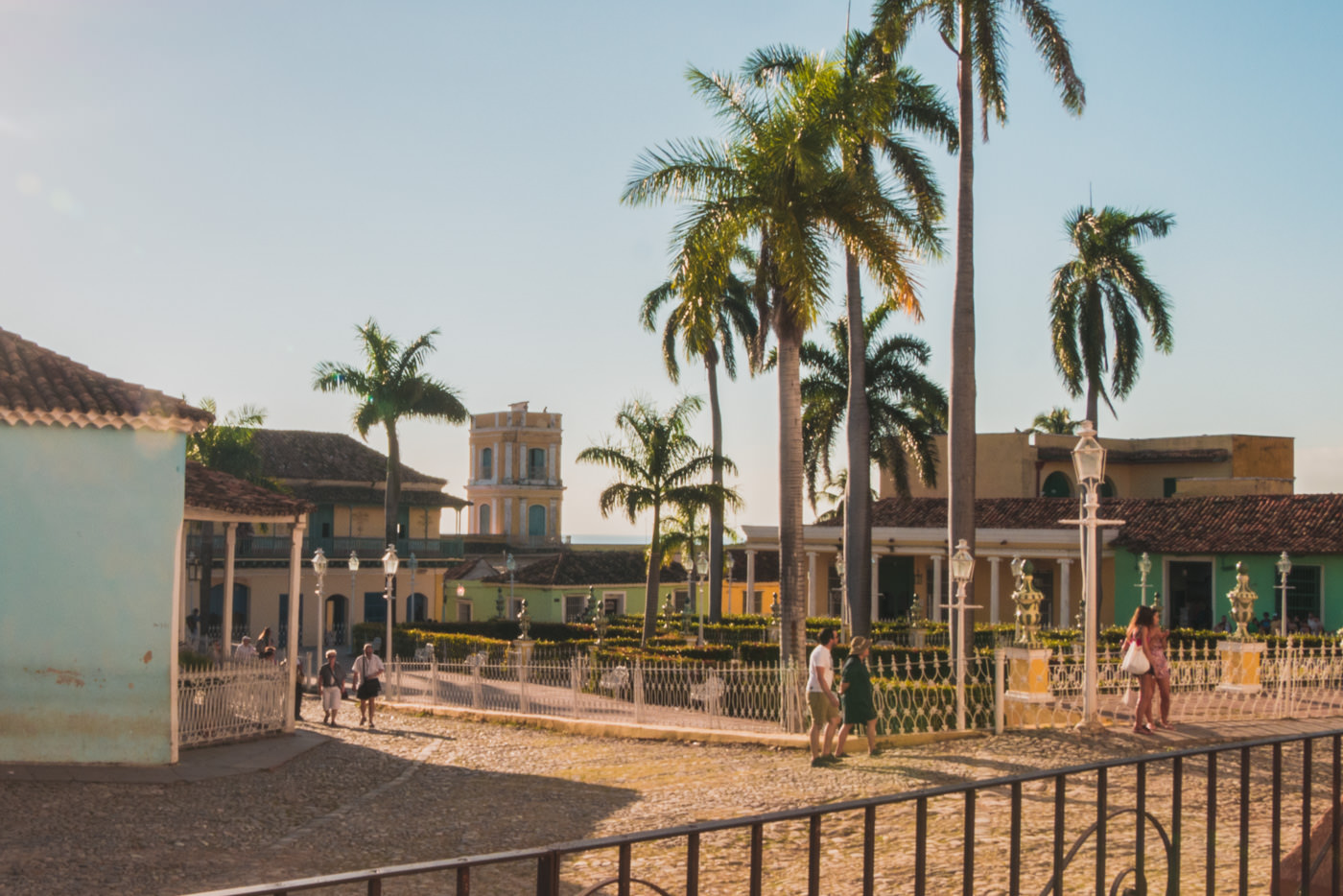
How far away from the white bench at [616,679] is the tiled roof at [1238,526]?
57.9 ft

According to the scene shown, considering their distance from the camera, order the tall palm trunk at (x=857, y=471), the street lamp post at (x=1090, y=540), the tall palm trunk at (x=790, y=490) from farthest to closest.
→ the tall palm trunk at (x=857, y=471) < the tall palm trunk at (x=790, y=490) < the street lamp post at (x=1090, y=540)

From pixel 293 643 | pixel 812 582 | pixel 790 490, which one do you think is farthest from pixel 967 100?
pixel 812 582

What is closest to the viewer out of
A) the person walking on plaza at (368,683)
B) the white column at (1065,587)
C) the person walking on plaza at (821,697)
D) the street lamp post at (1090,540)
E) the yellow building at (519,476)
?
the street lamp post at (1090,540)

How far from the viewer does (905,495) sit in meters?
30.5

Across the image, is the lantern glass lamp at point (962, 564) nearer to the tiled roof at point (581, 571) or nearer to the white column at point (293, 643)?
the white column at point (293, 643)

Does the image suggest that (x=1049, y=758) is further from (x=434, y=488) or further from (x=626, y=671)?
(x=434, y=488)

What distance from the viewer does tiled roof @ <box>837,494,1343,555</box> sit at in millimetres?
29922

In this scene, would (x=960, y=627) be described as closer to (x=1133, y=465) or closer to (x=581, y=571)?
(x=581, y=571)

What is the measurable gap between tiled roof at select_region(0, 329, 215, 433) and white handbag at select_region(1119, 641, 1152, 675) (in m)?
10.1

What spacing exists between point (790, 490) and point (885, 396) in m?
12.9

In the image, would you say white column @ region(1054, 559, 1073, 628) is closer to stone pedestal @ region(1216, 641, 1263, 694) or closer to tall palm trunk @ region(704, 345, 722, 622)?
tall palm trunk @ region(704, 345, 722, 622)

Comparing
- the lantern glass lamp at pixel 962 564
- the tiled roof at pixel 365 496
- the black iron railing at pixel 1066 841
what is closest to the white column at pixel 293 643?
the black iron railing at pixel 1066 841

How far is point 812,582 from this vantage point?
39594mm

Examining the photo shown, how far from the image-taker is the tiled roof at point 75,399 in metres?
11.9
